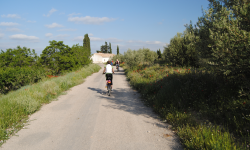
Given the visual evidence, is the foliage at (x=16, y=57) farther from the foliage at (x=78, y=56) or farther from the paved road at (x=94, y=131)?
the paved road at (x=94, y=131)

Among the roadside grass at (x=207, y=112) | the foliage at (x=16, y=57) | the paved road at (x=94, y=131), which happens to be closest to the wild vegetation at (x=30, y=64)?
the foliage at (x=16, y=57)

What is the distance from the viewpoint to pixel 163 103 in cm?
652

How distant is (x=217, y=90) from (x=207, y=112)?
1.15 m

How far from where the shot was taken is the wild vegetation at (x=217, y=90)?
3.52m

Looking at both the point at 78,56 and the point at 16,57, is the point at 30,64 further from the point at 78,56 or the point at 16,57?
the point at 78,56

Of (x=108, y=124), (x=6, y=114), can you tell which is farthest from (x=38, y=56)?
(x=108, y=124)

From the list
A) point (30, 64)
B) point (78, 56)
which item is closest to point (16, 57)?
point (30, 64)

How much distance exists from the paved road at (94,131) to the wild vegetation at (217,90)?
26.2 inches

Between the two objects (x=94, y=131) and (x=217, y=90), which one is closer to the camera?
(x=94, y=131)

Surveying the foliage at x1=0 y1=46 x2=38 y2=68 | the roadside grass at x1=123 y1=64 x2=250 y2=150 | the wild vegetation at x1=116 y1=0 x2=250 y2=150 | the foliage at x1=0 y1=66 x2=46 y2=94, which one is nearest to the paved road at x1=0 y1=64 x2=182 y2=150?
the roadside grass at x1=123 y1=64 x2=250 y2=150

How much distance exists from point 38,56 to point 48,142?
18.1 metres

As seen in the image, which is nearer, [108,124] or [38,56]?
[108,124]

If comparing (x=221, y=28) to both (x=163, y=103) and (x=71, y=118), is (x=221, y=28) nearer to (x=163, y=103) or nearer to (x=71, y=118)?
(x=163, y=103)

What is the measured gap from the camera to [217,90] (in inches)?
219
